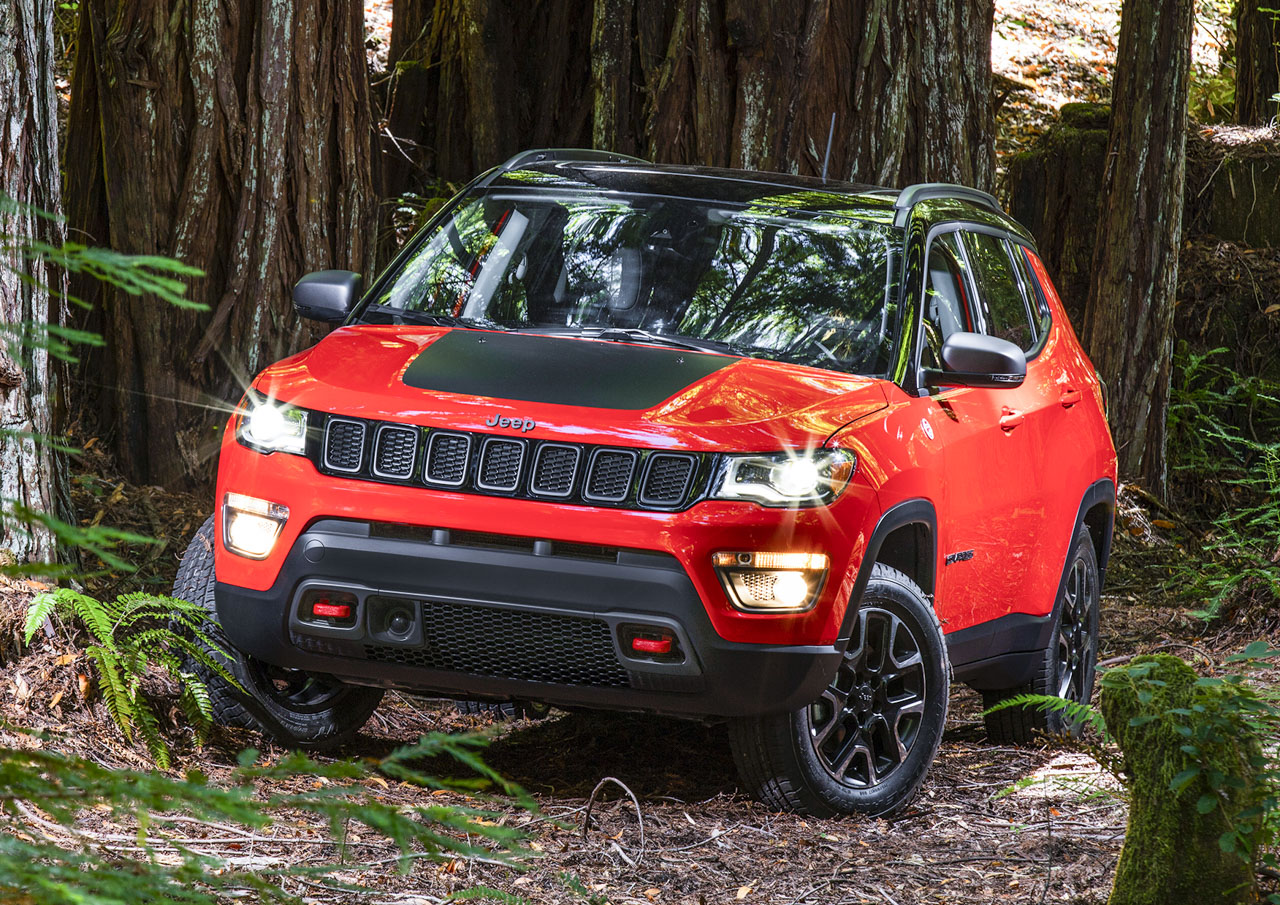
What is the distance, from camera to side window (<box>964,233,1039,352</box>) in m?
5.81

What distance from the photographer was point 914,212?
5.45 meters

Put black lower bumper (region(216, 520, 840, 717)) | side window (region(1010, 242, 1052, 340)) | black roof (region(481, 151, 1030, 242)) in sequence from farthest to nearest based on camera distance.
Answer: side window (region(1010, 242, 1052, 340)) < black roof (region(481, 151, 1030, 242)) < black lower bumper (region(216, 520, 840, 717))

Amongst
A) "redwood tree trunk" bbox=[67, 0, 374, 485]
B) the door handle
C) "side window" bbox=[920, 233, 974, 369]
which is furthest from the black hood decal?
"redwood tree trunk" bbox=[67, 0, 374, 485]

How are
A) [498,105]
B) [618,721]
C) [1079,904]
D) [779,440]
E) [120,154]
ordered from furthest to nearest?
[498,105] < [120,154] < [618,721] < [779,440] < [1079,904]

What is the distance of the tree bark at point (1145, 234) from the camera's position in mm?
11148

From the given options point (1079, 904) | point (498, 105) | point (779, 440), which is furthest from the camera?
point (498, 105)

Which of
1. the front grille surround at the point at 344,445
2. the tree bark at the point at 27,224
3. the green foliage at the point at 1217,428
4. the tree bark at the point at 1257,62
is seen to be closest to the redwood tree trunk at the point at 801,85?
the green foliage at the point at 1217,428

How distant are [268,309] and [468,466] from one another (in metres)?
4.14

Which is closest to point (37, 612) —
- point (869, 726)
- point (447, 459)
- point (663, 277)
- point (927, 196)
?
point (447, 459)

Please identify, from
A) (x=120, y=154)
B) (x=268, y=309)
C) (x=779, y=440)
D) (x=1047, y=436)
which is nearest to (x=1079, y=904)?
(x=779, y=440)

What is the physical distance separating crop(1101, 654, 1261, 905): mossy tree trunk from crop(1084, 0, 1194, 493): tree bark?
7996 mm

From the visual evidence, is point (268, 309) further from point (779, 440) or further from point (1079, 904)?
point (1079, 904)

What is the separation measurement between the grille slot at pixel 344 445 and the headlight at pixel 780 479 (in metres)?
1.07

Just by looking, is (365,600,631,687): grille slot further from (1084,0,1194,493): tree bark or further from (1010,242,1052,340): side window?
(1084,0,1194,493): tree bark
